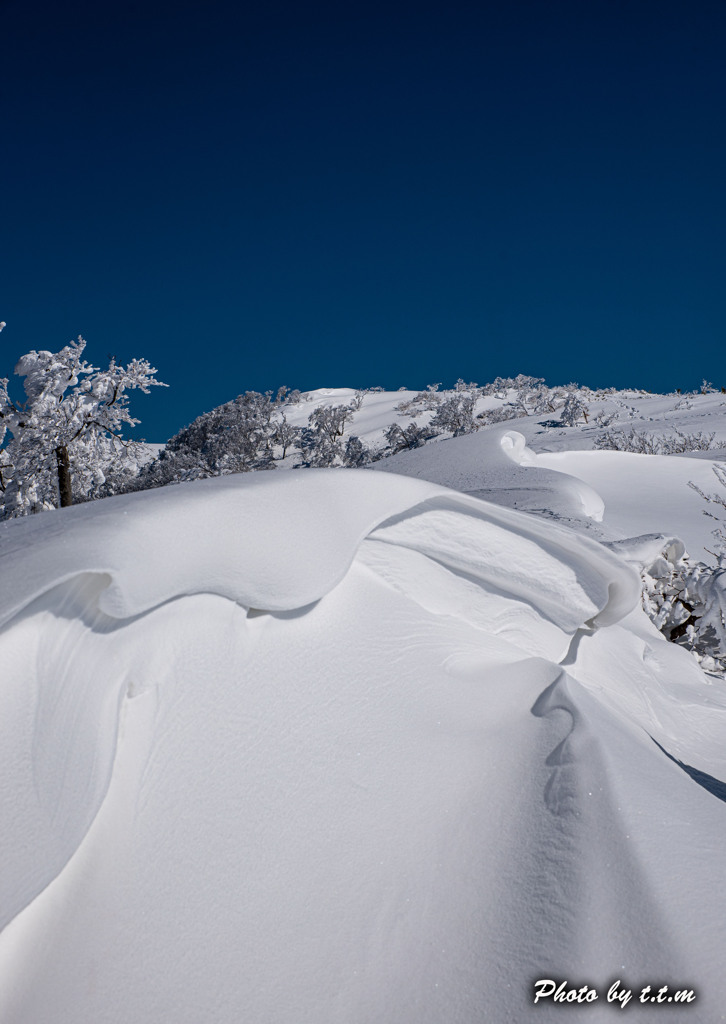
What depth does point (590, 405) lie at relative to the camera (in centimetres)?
1600

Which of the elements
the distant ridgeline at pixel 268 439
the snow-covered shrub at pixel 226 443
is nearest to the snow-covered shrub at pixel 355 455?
the distant ridgeline at pixel 268 439

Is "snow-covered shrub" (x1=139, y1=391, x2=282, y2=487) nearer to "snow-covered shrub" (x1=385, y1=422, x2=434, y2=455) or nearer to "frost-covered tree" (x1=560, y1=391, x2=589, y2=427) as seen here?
"snow-covered shrub" (x1=385, y1=422, x2=434, y2=455)

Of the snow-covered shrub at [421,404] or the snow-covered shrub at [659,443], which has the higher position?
the snow-covered shrub at [421,404]

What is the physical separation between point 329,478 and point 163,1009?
141 centimetres

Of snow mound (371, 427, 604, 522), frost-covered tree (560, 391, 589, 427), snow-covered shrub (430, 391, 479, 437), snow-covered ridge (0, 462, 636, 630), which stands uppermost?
snow-covered shrub (430, 391, 479, 437)

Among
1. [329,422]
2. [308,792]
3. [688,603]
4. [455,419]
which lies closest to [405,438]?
[455,419]

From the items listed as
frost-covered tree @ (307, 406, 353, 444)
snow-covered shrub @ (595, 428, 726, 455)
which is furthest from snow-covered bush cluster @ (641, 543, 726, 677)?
frost-covered tree @ (307, 406, 353, 444)

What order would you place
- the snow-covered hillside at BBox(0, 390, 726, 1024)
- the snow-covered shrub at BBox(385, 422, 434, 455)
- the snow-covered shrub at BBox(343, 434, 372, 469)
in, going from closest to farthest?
1. the snow-covered hillside at BBox(0, 390, 726, 1024)
2. the snow-covered shrub at BBox(343, 434, 372, 469)
3. the snow-covered shrub at BBox(385, 422, 434, 455)

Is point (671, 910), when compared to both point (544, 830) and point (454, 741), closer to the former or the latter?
point (544, 830)

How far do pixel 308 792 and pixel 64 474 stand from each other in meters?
10.1

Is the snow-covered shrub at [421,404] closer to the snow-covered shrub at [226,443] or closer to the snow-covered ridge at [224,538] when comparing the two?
the snow-covered shrub at [226,443]

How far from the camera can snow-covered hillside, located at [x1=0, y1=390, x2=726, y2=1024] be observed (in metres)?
1.13

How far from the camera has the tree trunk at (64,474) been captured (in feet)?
33.9

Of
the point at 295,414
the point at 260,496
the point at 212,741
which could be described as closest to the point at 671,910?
the point at 212,741
